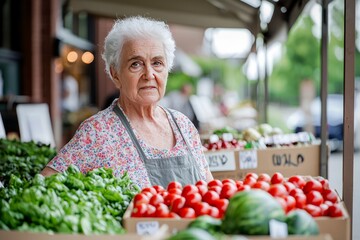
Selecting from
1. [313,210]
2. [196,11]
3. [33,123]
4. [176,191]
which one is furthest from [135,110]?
[196,11]

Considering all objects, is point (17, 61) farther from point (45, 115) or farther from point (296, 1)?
point (296, 1)

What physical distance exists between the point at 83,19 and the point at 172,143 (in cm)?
1442

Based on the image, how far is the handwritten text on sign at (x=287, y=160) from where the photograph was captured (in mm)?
5570

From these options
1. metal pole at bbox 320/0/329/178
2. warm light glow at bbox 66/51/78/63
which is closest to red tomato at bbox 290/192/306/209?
metal pole at bbox 320/0/329/178

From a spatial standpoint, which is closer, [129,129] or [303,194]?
[303,194]

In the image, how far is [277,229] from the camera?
7.95 ft

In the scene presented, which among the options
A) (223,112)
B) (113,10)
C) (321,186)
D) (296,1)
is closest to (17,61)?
(113,10)

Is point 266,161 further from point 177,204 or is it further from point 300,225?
point 300,225

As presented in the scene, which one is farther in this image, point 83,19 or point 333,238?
point 83,19

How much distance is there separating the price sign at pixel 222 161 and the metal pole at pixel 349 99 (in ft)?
5.88

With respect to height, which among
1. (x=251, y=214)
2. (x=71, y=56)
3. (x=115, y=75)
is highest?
(x=71, y=56)

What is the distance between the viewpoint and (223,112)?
75.8ft

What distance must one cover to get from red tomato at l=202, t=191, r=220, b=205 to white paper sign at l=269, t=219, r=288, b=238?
1.95 feet

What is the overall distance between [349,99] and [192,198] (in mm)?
1281
